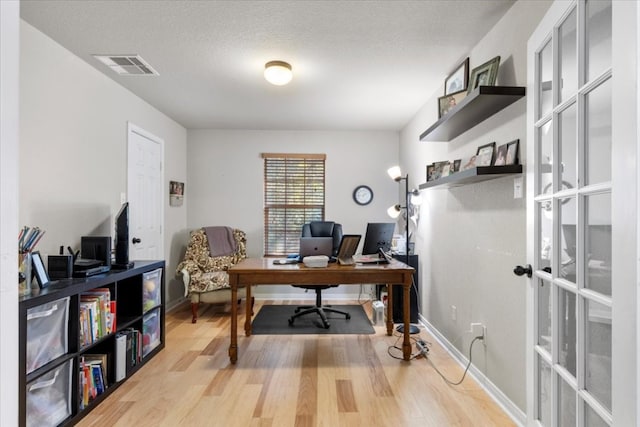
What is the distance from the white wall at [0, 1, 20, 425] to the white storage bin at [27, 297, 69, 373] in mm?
1187

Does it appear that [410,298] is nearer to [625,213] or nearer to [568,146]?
[568,146]

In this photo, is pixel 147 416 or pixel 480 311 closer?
pixel 147 416

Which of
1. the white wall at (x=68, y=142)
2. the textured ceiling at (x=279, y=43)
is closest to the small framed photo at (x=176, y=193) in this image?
the white wall at (x=68, y=142)

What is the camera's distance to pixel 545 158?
144 cm

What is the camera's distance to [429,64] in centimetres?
269

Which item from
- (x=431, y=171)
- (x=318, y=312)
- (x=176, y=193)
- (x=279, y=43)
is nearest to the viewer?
(x=279, y=43)

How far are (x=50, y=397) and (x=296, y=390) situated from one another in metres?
1.39

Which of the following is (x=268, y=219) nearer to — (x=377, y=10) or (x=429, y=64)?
(x=429, y=64)

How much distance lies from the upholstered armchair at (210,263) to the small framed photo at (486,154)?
2.43 meters

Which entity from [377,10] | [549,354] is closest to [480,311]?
[549,354]

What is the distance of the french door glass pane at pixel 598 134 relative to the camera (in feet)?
3.29

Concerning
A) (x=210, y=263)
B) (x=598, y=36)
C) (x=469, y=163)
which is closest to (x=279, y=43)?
(x=469, y=163)

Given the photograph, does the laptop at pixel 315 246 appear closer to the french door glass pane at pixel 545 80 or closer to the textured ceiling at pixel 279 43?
the textured ceiling at pixel 279 43

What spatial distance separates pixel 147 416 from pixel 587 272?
2.34 metres
